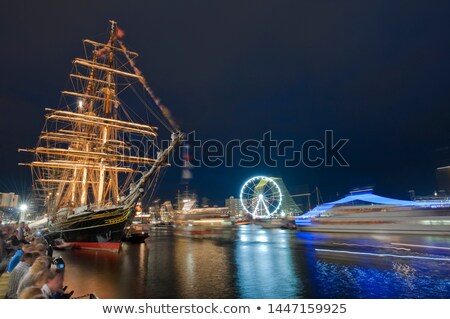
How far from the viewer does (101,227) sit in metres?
29.0

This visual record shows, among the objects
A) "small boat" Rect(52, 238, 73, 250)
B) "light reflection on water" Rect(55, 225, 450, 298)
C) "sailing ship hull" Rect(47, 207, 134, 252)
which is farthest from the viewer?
"small boat" Rect(52, 238, 73, 250)

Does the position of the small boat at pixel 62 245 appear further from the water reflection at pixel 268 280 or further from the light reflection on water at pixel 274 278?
→ the water reflection at pixel 268 280

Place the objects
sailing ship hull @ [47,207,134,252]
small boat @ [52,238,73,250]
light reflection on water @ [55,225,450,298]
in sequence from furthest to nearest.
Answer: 1. small boat @ [52,238,73,250]
2. sailing ship hull @ [47,207,134,252]
3. light reflection on water @ [55,225,450,298]

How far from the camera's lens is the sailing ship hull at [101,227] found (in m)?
28.6

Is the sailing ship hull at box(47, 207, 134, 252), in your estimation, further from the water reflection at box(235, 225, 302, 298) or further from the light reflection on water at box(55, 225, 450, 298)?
the water reflection at box(235, 225, 302, 298)

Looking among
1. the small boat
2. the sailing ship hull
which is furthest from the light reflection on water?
the small boat

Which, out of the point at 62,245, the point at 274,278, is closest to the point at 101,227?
the point at 62,245

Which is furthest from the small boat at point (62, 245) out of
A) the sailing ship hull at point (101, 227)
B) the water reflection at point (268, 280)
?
the water reflection at point (268, 280)

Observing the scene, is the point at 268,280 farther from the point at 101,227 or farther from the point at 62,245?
the point at 62,245

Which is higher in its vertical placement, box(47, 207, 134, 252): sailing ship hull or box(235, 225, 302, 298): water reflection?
box(47, 207, 134, 252): sailing ship hull

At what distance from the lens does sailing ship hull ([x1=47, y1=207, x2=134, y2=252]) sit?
28.6 metres

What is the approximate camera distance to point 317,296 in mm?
11453

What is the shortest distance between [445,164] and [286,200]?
175 ft
